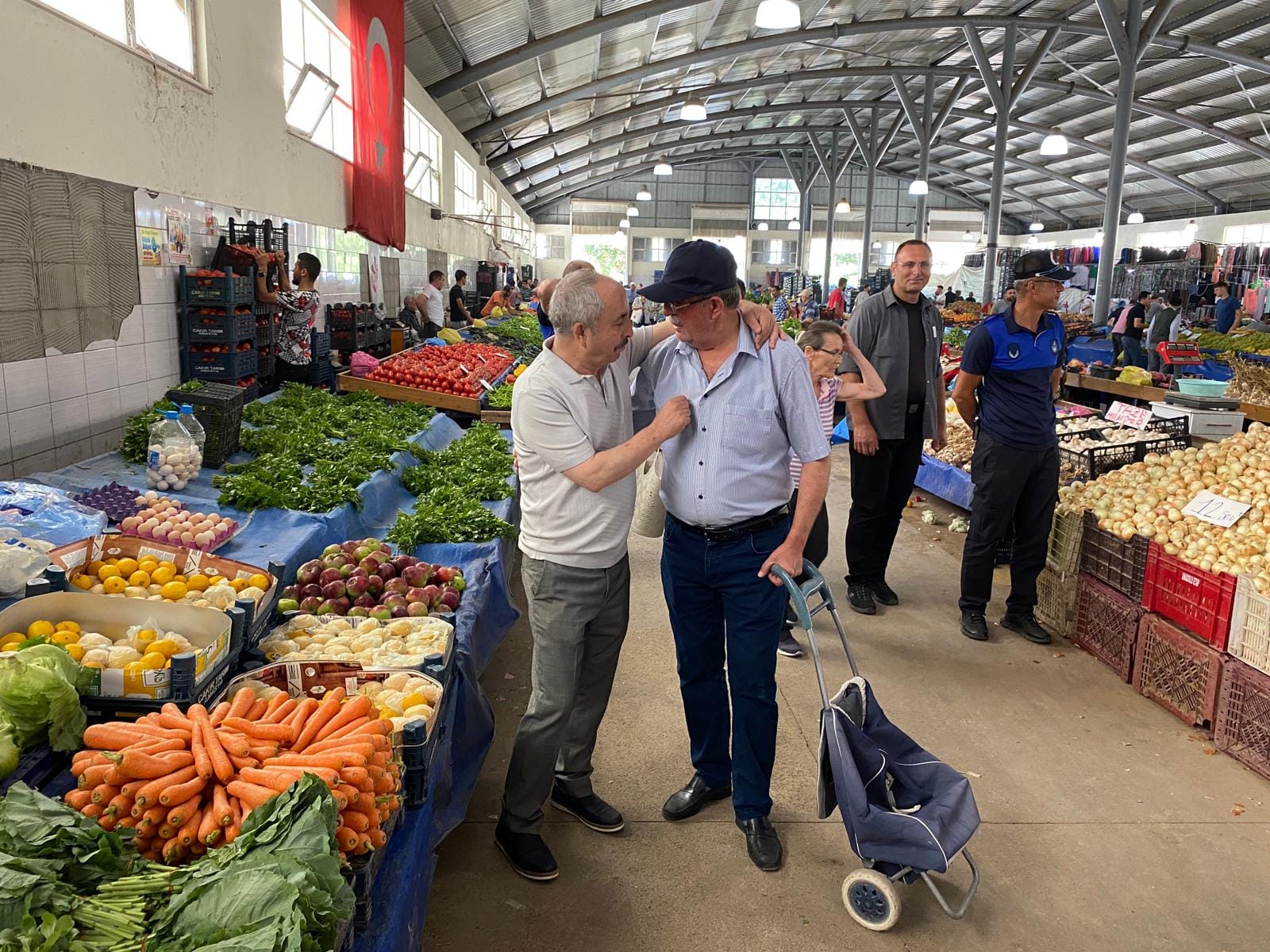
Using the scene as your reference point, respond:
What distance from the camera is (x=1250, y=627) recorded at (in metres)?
3.68

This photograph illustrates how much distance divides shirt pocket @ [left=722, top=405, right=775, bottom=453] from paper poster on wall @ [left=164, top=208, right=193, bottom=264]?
15.1 feet

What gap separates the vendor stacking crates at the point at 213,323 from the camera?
19.9ft

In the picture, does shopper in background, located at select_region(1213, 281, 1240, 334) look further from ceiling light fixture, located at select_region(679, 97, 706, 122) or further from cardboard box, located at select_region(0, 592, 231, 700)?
cardboard box, located at select_region(0, 592, 231, 700)

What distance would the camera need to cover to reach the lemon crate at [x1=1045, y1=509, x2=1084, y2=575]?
4.91 m

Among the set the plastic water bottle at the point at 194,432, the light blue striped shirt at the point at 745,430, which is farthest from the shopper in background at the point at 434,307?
the light blue striped shirt at the point at 745,430

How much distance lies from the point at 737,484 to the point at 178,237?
4.80 m

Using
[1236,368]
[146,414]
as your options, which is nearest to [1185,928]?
[146,414]

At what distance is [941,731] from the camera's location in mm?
3994

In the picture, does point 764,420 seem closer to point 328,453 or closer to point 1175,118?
point 328,453

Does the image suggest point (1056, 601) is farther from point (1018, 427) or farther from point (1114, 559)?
point (1018, 427)

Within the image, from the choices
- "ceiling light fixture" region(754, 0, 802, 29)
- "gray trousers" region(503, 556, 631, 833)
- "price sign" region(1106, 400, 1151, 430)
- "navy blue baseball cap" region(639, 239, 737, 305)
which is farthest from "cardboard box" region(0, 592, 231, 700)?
"ceiling light fixture" region(754, 0, 802, 29)

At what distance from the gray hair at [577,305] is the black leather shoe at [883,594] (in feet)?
11.7

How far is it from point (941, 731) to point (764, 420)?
6.67ft

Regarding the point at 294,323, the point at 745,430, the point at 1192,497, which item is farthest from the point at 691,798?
the point at 294,323
